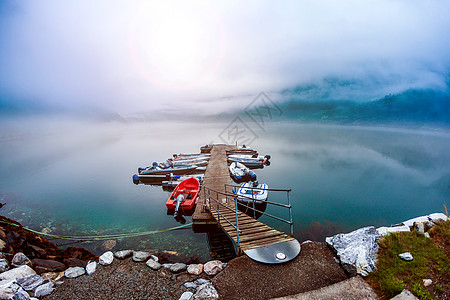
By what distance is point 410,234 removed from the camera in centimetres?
500

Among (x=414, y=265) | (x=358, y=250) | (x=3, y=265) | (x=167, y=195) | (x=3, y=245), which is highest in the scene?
(x=358, y=250)

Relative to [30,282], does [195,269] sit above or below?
below

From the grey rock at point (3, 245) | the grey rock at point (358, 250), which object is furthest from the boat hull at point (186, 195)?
the grey rock at point (358, 250)

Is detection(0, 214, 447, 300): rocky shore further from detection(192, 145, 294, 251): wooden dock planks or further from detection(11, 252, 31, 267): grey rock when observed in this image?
detection(192, 145, 294, 251): wooden dock planks

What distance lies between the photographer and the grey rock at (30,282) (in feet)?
16.3

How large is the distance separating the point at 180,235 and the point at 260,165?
20.2 meters

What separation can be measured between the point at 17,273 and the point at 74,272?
1496 mm

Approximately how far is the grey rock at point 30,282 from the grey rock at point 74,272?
1.81 ft

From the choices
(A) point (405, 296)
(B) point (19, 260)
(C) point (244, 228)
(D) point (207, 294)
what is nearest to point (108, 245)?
(B) point (19, 260)

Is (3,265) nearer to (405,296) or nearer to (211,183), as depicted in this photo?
(405,296)

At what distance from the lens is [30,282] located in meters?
5.06

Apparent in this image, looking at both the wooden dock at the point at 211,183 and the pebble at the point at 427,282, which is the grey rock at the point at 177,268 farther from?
the pebble at the point at 427,282

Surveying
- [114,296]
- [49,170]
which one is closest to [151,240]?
[114,296]

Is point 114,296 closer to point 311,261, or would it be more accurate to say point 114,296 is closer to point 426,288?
point 311,261
